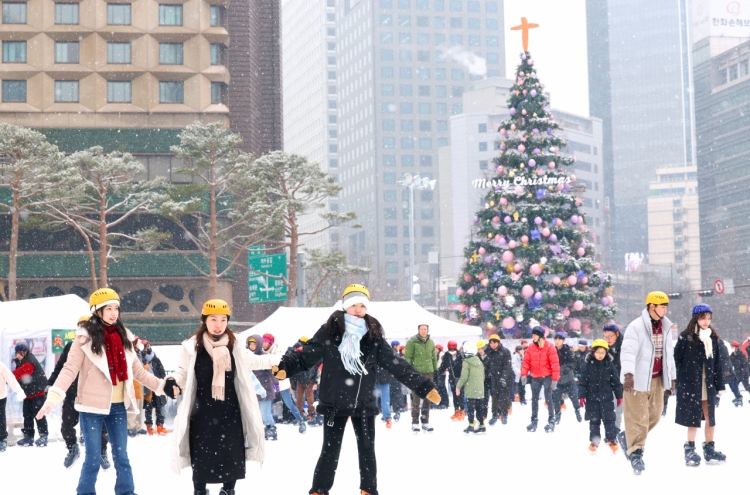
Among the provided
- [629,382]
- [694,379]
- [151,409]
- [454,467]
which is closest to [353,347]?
[629,382]

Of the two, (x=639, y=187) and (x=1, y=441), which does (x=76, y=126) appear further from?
(x=639, y=187)

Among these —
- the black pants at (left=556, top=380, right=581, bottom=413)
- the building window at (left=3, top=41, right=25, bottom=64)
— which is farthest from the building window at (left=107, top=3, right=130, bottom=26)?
the black pants at (left=556, top=380, right=581, bottom=413)

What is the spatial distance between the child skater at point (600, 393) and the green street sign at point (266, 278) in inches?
1076

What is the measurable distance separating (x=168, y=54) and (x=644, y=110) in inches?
6183

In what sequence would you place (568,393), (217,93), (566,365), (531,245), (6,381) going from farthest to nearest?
(217,93)
(531,245)
(566,365)
(568,393)
(6,381)

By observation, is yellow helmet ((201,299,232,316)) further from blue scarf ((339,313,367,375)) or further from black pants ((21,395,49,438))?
black pants ((21,395,49,438))

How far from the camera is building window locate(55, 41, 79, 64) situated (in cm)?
4956

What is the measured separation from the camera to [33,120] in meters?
48.8

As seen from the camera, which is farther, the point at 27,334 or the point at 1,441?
the point at 27,334

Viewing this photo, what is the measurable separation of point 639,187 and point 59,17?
15452cm

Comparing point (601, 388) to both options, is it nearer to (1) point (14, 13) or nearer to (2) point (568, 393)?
(2) point (568, 393)

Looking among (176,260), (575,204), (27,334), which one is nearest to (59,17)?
(176,260)

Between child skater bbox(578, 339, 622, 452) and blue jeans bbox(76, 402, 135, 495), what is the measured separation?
6.24 metres

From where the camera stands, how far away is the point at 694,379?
972 centimetres
